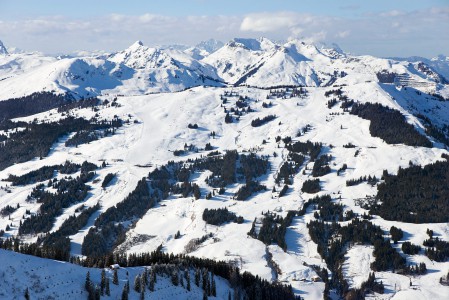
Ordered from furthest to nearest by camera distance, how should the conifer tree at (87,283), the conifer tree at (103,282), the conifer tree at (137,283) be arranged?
1. the conifer tree at (137,283)
2. the conifer tree at (103,282)
3. the conifer tree at (87,283)

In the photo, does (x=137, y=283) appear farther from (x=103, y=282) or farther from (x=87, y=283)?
(x=87, y=283)

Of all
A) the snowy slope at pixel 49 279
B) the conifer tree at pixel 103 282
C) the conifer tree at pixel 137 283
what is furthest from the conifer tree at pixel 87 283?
the conifer tree at pixel 137 283

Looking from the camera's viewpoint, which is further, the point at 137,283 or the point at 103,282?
the point at 137,283

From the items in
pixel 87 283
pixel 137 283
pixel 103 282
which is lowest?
pixel 137 283

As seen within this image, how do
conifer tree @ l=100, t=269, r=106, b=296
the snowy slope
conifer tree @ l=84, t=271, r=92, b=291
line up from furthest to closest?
1. conifer tree @ l=100, t=269, r=106, b=296
2. conifer tree @ l=84, t=271, r=92, b=291
3. the snowy slope

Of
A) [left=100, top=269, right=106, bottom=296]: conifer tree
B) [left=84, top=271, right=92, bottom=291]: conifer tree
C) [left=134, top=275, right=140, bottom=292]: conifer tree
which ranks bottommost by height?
[left=134, top=275, right=140, bottom=292]: conifer tree

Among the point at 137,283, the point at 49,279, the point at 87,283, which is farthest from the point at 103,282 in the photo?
the point at 49,279

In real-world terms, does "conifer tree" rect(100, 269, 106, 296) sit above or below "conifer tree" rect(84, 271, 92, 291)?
below

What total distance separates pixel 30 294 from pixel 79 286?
9466 mm

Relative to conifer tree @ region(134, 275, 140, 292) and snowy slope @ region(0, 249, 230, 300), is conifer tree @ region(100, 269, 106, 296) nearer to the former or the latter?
snowy slope @ region(0, 249, 230, 300)

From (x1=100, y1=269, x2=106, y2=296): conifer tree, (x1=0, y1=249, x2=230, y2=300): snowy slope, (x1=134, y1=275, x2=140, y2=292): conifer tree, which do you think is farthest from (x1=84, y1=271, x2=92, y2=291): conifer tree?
(x1=134, y1=275, x2=140, y2=292): conifer tree

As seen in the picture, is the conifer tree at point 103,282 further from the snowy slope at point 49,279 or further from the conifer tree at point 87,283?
the conifer tree at point 87,283

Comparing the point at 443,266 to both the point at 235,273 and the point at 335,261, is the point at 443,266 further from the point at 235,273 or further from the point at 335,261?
the point at 235,273

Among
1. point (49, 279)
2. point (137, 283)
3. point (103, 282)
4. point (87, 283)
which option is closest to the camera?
point (49, 279)
